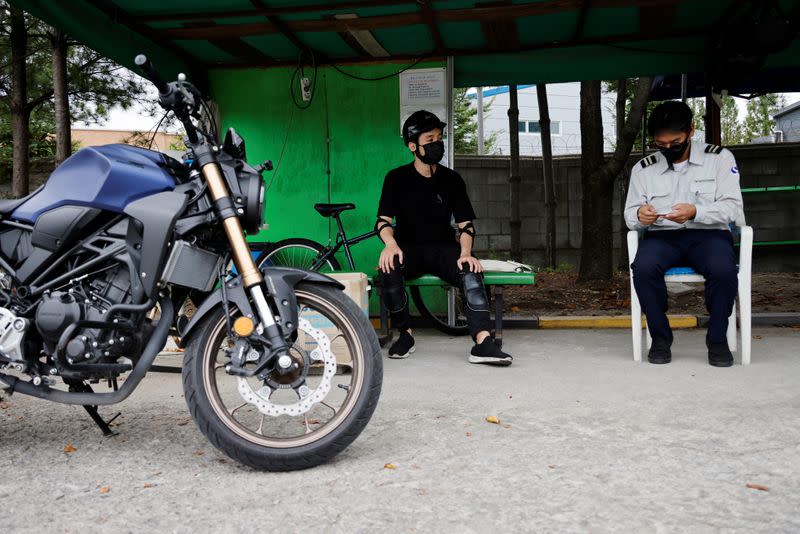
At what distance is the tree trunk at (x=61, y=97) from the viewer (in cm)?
807

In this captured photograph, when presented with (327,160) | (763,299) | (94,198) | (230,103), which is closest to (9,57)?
(230,103)

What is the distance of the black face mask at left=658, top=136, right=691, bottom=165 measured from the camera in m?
4.91

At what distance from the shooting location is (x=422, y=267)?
544 cm

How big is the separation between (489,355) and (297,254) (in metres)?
2.37

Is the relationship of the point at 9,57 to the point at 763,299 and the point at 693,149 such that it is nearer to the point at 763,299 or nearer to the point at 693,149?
the point at 693,149

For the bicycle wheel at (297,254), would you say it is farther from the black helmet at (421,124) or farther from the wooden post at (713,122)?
the wooden post at (713,122)

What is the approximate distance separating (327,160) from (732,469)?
4.84 meters

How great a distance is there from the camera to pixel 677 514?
2.34 metres

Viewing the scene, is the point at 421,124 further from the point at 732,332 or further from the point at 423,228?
the point at 732,332

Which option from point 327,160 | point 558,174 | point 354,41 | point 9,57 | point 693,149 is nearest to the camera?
point 693,149

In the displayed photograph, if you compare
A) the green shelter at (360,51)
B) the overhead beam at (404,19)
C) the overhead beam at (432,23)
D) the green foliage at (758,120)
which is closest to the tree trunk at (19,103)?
the green shelter at (360,51)

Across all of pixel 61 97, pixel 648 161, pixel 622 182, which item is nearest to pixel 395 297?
pixel 648 161

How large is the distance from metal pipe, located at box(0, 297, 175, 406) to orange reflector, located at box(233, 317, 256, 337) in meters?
0.30

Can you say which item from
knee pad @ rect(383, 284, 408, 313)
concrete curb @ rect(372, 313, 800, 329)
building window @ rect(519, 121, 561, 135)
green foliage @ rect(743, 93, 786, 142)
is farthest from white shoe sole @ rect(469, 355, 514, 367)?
building window @ rect(519, 121, 561, 135)
